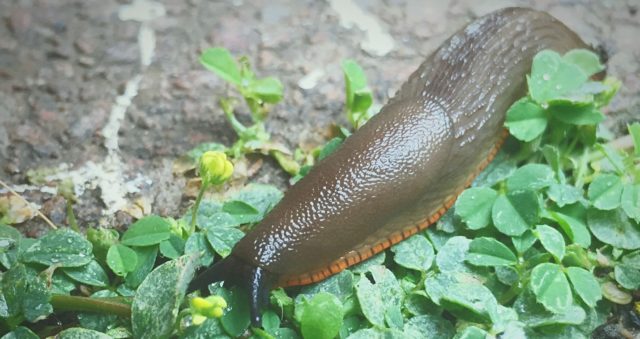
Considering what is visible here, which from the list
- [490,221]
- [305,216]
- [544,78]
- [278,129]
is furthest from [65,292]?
[544,78]

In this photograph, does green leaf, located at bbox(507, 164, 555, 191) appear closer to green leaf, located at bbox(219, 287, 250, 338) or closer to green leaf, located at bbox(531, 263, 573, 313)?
green leaf, located at bbox(531, 263, 573, 313)

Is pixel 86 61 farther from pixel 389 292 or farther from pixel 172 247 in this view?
pixel 389 292

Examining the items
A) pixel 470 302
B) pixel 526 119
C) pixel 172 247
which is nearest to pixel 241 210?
pixel 172 247

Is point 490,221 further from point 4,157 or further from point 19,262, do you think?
point 4,157

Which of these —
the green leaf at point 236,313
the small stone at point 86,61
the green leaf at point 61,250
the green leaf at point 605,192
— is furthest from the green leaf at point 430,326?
the small stone at point 86,61

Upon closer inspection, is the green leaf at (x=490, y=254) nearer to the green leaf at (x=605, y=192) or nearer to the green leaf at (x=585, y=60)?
the green leaf at (x=605, y=192)

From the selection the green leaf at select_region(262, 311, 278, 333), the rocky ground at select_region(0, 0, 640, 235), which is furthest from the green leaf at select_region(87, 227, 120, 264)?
the green leaf at select_region(262, 311, 278, 333)
